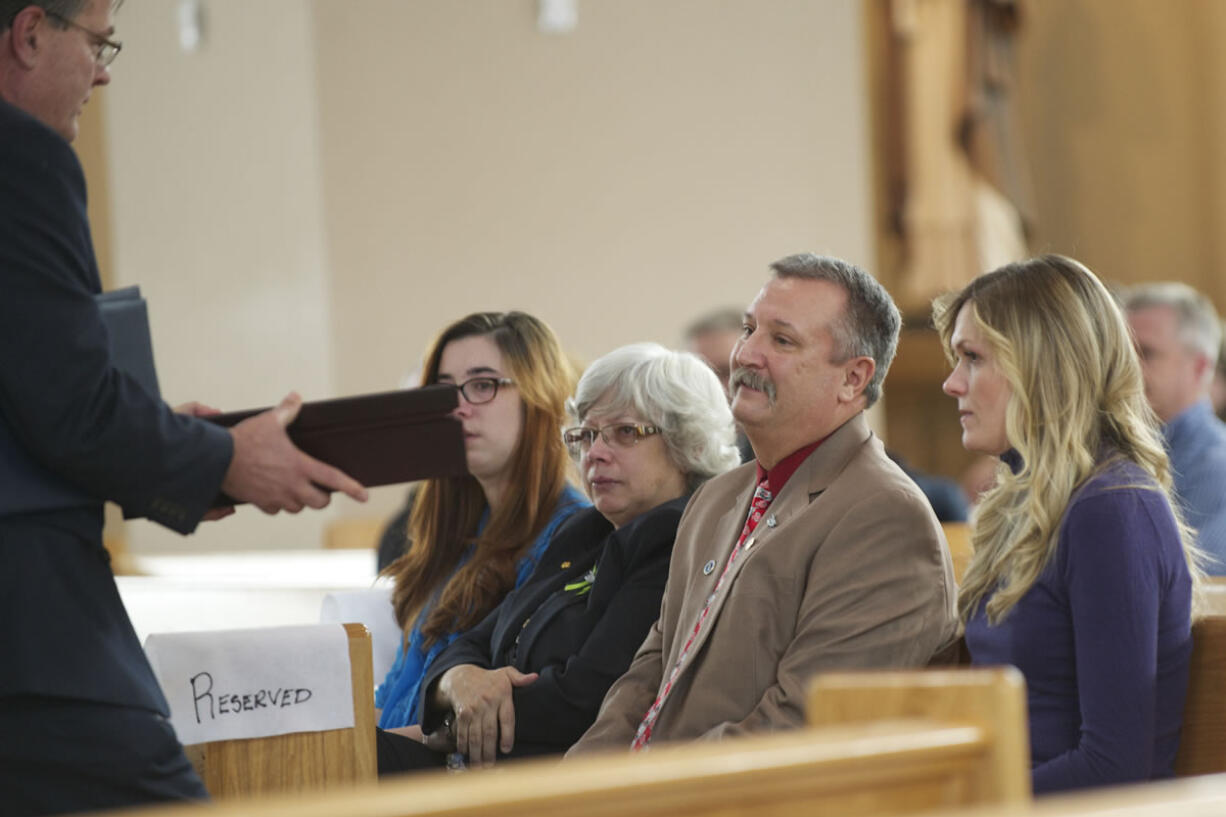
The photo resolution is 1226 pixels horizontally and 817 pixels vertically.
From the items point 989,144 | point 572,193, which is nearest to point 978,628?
point 572,193

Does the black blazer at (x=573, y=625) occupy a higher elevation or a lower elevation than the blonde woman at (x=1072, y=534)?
lower

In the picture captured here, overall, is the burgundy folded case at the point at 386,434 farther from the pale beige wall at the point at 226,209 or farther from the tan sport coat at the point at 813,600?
the pale beige wall at the point at 226,209

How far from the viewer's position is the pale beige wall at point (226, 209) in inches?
281

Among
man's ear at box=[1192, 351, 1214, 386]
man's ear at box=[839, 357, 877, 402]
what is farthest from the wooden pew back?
man's ear at box=[1192, 351, 1214, 386]

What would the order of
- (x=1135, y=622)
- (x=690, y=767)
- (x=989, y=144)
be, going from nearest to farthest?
1. (x=690, y=767)
2. (x=1135, y=622)
3. (x=989, y=144)

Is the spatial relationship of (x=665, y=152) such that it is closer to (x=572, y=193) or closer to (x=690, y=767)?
(x=572, y=193)

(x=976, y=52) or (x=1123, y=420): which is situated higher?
(x=976, y=52)

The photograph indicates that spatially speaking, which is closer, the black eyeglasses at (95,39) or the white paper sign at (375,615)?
the black eyeglasses at (95,39)

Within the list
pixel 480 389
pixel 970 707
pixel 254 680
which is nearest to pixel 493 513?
pixel 480 389

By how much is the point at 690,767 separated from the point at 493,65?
714 centimetres

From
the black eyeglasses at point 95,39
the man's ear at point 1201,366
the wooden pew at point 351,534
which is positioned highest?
the black eyeglasses at point 95,39

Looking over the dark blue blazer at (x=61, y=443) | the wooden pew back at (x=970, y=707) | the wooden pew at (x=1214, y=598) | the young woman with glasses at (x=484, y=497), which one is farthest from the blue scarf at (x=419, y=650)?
the wooden pew back at (x=970, y=707)

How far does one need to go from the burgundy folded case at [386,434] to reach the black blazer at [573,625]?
3.64ft

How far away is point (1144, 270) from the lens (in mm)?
9750
